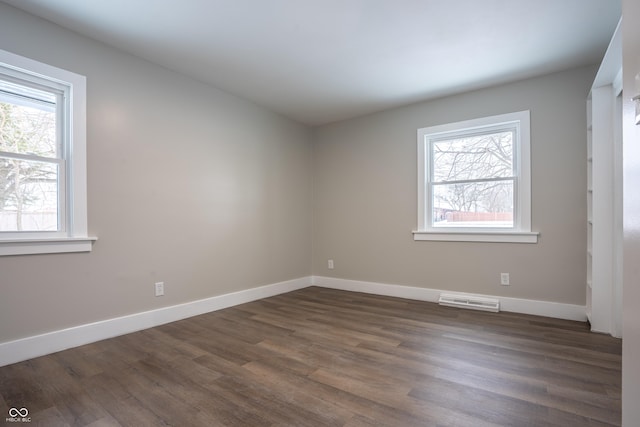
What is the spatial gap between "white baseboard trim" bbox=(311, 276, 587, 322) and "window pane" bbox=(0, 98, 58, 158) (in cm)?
358

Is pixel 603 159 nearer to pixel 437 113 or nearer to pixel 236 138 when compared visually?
pixel 437 113

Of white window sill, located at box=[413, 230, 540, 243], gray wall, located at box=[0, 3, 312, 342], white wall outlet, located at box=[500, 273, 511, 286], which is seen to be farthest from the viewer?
white wall outlet, located at box=[500, 273, 511, 286]

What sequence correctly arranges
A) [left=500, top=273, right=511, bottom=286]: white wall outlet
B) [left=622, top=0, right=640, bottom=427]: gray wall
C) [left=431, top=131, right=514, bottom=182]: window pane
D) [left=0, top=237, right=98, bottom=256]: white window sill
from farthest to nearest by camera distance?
[left=431, top=131, right=514, bottom=182]: window pane
[left=500, top=273, right=511, bottom=286]: white wall outlet
[left=0, top=237, right=98, bottom=256]: white window sill
[left=622, top=0, right=640, bottom=427]: gray wall

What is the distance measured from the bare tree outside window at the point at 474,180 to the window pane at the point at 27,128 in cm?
386

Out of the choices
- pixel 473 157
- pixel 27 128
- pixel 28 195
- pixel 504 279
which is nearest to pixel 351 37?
pixel 473 157

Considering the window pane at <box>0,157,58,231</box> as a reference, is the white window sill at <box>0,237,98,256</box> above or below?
below

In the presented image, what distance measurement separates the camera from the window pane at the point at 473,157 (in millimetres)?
3551

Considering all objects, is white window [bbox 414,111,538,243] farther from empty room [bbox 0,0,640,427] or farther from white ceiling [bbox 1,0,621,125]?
white ceiling [bbox 1,0,621,125]

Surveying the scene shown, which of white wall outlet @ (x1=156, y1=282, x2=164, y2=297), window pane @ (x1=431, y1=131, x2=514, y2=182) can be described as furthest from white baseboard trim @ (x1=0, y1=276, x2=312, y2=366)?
window pane @ (x1=431, y1=131, x2=514, y2=182)

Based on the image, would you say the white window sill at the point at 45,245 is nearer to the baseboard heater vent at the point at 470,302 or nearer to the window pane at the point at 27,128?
the window pane at the point at 27,128

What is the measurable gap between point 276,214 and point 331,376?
8.91ft

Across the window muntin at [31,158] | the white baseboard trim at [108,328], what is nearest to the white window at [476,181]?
the white baseboard trim at [108,328]

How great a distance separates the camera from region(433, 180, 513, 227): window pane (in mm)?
3533

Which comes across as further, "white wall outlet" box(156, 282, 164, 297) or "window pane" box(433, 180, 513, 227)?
"window pane" box(433, 180, 513, 227)
